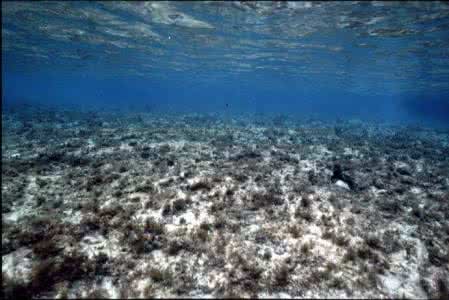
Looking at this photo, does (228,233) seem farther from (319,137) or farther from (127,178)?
(319,137)

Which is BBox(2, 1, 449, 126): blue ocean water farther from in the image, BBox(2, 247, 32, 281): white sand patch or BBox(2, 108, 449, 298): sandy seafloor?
BBox(2, 247, 32, 281): white sand patch

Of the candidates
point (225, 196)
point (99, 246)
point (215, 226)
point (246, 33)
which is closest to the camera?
point (99, 246)

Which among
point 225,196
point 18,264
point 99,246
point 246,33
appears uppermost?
point 246,33

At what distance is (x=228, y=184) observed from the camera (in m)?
12.0

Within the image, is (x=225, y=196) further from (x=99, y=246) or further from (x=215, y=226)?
(x=99, y=246)

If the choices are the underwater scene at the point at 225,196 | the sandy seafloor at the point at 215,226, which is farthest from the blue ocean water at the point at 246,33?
the sandy seafloor at the point at 215,226

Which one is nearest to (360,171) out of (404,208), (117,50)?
(404,208)

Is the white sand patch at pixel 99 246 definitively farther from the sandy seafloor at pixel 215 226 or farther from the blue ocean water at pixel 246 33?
the blue ocean water at pixel 246 33

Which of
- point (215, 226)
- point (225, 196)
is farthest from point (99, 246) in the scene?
point (225, 196)

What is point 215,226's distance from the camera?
8.83 metres

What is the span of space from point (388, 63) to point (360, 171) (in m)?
26.5

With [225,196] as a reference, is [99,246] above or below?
above

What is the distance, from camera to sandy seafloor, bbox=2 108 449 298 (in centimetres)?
661

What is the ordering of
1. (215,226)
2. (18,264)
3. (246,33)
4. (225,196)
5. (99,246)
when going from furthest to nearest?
(246,33), (225,196), (215,226), (99,246), (18,264)
